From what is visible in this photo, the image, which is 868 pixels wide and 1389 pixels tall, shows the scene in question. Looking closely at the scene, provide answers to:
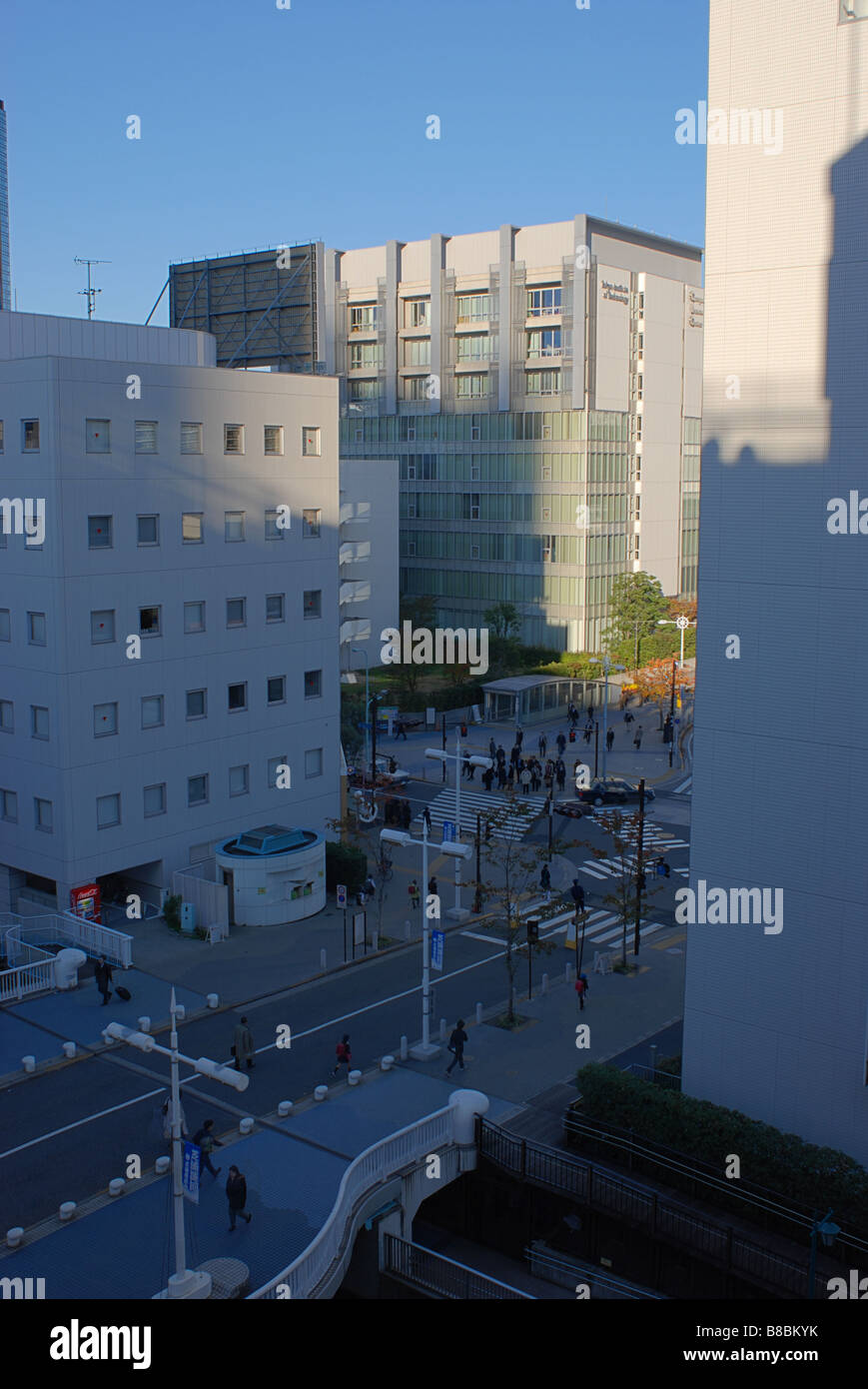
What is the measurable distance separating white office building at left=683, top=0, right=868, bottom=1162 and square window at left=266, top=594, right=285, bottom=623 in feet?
62.7

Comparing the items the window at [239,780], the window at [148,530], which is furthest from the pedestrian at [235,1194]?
the window at [148,530]

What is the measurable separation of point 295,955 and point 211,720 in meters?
7.57

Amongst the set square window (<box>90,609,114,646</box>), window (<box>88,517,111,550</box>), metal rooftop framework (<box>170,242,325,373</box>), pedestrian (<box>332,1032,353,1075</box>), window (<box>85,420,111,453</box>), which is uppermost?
metal rooftop framework (<box>170,242,325,373</box>)

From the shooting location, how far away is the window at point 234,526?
117 feet

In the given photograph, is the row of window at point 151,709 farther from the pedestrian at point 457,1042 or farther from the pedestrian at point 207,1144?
the pedestrian at point 207,1144

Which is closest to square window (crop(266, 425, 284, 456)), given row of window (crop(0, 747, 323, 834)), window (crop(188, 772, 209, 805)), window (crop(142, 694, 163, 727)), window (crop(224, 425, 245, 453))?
window (crop(224, 425, 245, 453))

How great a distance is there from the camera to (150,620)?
111 ft

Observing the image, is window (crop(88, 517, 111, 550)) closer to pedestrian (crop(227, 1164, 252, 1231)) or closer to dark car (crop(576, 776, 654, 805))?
pedestrian (crop(227, 1164, 252, 1231))

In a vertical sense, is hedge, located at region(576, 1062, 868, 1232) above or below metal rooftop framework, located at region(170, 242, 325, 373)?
below

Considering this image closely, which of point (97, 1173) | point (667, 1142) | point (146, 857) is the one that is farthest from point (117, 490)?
point (667, 1142)

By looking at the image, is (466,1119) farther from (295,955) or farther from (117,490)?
(117,490)

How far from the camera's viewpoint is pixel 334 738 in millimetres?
39656

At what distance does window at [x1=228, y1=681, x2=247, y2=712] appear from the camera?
36375 mm
